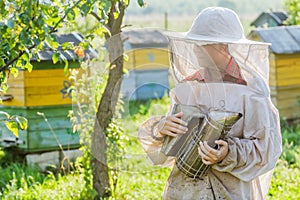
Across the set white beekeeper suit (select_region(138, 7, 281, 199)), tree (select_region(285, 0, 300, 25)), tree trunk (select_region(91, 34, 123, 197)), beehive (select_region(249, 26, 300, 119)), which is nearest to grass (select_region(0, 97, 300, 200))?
tree trunk (select_region(91, 34, 123, 197))

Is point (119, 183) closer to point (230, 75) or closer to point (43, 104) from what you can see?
point (43, 104)

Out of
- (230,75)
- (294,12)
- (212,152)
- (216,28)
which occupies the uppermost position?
(294,12)

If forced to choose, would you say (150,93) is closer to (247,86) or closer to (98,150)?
(98,150)

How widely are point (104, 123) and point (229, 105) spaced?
70.2 inches

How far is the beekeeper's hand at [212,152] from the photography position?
2.34m

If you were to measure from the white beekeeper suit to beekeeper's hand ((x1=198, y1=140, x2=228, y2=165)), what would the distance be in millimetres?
35

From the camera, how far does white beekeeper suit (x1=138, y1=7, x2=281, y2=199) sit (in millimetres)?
2414

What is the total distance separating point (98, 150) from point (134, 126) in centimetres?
47

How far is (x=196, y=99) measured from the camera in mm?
2459

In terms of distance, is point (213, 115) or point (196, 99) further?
point (196, 99)

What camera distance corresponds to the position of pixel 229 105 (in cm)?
243

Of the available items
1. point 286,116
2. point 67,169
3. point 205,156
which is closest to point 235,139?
point 205,156

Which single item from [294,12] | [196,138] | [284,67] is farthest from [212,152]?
[294,12]

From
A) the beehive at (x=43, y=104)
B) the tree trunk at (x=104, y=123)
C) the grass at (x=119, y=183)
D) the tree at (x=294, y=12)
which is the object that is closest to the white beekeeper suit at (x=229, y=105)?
the tree trunk at (x=104, y=123)
